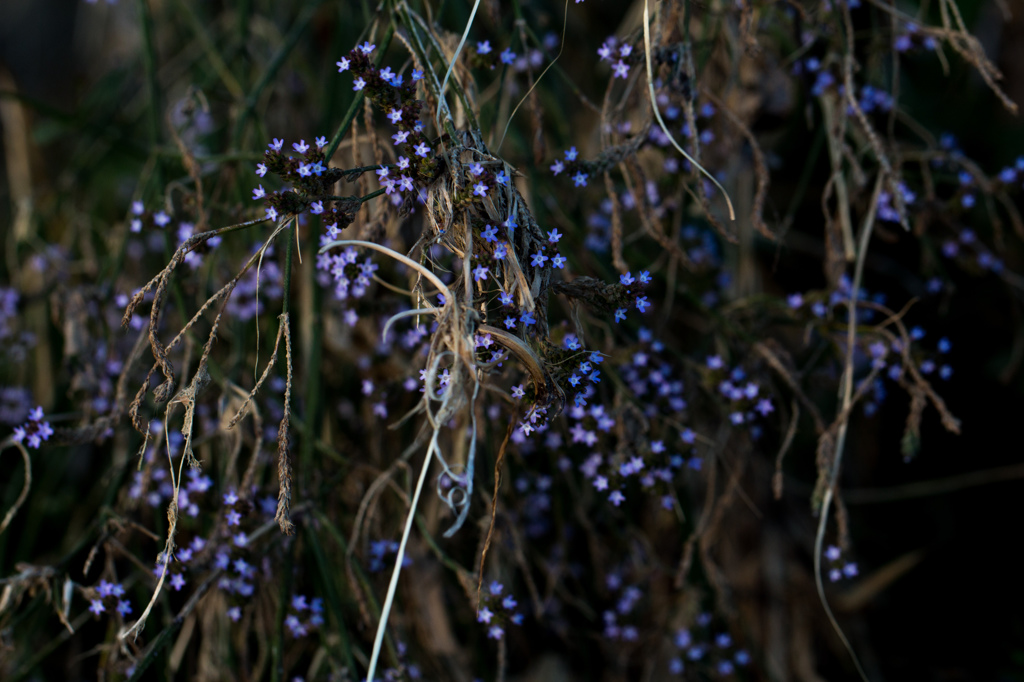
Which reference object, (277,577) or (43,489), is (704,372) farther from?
(43,489)

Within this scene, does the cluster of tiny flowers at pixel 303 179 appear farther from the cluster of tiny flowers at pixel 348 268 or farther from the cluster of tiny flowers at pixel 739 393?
the cluster of tiny flowers at pixel 739 393

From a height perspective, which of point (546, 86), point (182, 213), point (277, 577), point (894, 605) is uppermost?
point (546, 86)

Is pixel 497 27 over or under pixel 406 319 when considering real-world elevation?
over

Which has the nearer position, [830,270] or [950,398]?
[830,270]

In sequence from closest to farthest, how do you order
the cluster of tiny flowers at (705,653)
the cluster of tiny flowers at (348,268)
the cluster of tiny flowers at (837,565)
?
the cluster of tiny flowers at (348,268) → the cluster of tiny flowers at (837,565) → the cluster of tiny flowers at (705,653)

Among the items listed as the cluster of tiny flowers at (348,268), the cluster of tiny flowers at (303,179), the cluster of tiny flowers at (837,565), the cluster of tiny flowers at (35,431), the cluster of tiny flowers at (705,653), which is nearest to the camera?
the cluster of tiny flowers at (303,179)

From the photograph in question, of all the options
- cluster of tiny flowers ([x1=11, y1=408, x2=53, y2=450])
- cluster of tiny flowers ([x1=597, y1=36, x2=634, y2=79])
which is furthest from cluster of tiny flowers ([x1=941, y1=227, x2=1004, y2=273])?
cluster of tiny flowers ([x1=11, y1=408, x2=53, y2=450])

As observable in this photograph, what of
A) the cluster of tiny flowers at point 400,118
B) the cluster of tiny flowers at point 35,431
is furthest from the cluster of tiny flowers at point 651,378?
the cluster of tiny flowers at point 35,431

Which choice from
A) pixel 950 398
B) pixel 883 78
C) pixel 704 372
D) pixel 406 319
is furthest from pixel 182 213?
pixel 950 398
